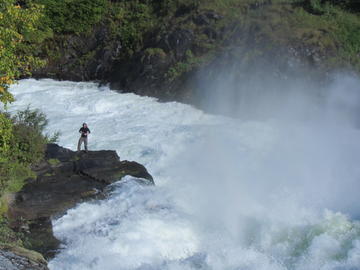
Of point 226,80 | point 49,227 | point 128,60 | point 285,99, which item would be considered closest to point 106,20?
point 128,60

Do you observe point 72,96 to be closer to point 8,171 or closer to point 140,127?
point 140,127

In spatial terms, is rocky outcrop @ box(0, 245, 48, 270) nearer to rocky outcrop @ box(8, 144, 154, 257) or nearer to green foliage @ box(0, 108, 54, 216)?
rocky outcrop @ box(8, 144, 154, 257)

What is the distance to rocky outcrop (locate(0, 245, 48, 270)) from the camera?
793cm

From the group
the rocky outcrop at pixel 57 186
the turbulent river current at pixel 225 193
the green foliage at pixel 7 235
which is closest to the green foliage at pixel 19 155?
the rocky outcrop at pixel 57 186

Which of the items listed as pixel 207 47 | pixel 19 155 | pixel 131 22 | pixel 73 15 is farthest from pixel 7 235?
pixel 73 15

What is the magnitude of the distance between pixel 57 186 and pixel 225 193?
513 cm

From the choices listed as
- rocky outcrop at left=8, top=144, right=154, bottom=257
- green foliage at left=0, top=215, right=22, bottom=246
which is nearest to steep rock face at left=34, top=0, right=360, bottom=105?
rocky outcrop at left=8, top=144, right=154, bottom=257

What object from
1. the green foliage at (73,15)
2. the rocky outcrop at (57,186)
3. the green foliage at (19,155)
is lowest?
the rocky outcrop at (57,186)

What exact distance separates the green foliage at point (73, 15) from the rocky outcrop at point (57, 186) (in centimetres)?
2030

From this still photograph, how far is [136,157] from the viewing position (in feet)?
55.7

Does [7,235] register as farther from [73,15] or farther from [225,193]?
[73,15]

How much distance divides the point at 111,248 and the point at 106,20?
2574 centimetres

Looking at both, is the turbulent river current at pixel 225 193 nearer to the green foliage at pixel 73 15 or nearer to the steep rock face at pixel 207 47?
the steep rock face at pixel 207 47

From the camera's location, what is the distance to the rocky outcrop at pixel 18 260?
7934mm
